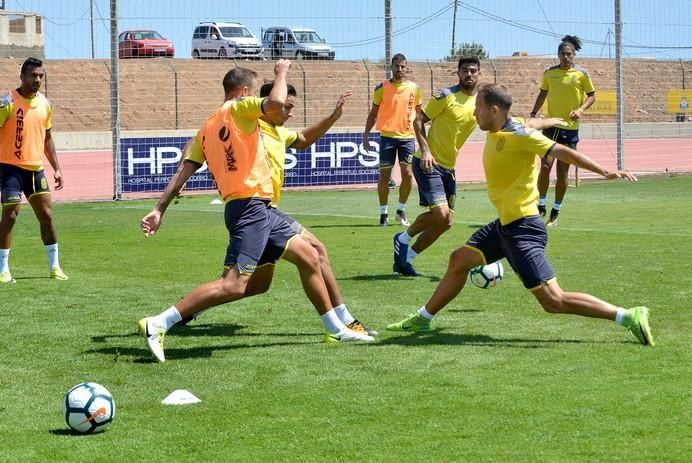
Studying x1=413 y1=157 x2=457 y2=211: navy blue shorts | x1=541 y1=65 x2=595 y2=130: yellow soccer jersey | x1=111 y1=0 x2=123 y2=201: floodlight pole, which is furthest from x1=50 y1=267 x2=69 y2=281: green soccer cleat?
x1=111 y1=0 x2=123 y2=201: floodlight pole

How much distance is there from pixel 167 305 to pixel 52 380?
9.37ft

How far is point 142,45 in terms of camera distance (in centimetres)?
3180

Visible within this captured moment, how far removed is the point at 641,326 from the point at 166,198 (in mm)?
3339

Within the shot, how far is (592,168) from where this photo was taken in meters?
7.85

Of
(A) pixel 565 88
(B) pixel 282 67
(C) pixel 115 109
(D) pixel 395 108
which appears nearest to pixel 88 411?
(B) pixel 282 67

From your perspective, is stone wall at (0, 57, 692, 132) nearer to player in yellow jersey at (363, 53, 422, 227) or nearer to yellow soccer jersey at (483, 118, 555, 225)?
player in yellow jersey at (363, 53, 422, 227)

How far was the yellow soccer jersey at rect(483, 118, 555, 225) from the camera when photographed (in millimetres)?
8344

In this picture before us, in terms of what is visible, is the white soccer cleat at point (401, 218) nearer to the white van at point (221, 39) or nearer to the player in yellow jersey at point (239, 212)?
the player in yellow jersey at point (239, 212)

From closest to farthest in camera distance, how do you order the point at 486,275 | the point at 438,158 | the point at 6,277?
the point at 486,275, the point at 6,277, the point at 438,158

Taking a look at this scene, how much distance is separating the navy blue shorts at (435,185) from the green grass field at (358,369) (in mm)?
780

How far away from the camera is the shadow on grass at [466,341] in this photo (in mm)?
8344

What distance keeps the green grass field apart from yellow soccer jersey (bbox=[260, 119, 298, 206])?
115cm

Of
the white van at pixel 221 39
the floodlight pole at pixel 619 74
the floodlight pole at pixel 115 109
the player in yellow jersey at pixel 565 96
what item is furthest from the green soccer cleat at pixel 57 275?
the white van at pixel 221 39

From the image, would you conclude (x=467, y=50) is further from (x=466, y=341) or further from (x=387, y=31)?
(x=466, y=341)
